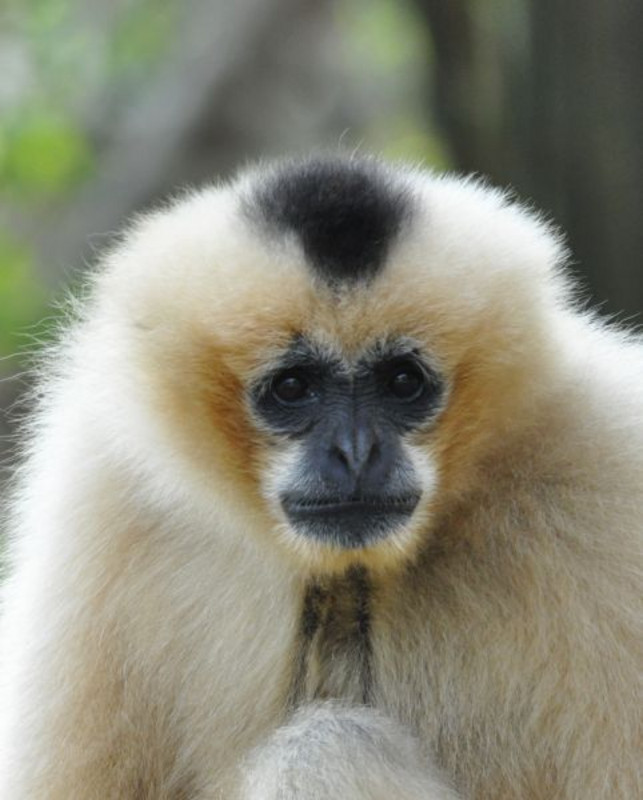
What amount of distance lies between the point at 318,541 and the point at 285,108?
8.61 m

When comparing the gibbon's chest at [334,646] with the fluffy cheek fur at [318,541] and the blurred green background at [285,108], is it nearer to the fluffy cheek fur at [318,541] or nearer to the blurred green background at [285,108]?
the fluffy cheek fur at [318,541]

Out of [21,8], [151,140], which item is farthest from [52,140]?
[21,8]

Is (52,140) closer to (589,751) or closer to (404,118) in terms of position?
(404,118)

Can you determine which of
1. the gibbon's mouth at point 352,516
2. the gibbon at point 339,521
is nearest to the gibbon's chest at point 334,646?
the gibbon at point 339,521

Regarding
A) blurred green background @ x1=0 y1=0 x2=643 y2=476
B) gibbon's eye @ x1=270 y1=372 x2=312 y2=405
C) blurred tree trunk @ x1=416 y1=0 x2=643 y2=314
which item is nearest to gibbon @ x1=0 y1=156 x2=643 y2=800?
gibbon's eye @ x1=270 y1=372 x2=312 y2=405

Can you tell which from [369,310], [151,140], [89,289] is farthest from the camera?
[151,140]

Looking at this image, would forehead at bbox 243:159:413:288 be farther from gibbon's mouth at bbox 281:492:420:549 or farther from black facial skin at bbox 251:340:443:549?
gibbon's mouth at bbox 281:492:420:549

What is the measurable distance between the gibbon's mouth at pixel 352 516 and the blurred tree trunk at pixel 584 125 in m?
4.22

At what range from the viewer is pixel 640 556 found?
4.18 metres

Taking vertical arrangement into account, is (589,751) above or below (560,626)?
below

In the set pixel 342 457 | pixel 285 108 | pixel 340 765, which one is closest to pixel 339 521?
pixel 342 457

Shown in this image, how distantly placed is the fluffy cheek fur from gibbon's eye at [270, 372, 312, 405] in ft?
0.39

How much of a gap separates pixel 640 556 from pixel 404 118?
386 inches

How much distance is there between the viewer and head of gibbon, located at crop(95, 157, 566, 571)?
4.00m
